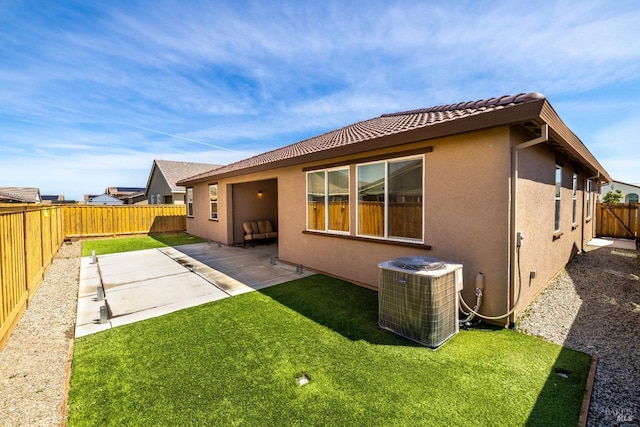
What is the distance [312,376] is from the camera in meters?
2.94

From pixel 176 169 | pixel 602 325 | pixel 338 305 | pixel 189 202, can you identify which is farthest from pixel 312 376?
pixel 176 169

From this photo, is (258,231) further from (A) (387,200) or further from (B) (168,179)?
(B) (168,179)

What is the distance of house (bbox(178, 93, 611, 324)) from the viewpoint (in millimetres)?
3947

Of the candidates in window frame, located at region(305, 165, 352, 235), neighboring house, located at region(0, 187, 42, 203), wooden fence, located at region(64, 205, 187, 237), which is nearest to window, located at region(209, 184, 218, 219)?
wooden fence, located at region(64, 205, 187, 237)

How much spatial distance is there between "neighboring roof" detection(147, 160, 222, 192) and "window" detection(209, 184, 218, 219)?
502 inches

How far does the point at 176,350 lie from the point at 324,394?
205 cm

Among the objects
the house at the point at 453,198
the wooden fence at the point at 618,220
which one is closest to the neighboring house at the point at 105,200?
the house at the point at 453,198

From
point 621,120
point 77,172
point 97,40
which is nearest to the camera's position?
point 97,40

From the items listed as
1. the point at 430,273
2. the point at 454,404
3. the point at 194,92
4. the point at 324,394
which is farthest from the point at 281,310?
the point at 194,92

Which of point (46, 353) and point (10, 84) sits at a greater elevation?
point (10, 84)

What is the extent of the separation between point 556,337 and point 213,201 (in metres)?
12.4

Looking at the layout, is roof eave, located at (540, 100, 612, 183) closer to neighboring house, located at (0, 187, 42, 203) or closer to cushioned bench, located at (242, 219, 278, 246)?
cushioned bench, located at (242, 219, 278, 246)

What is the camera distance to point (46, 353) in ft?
11.5

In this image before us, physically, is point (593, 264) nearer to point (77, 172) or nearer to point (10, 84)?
point (10, 84)
